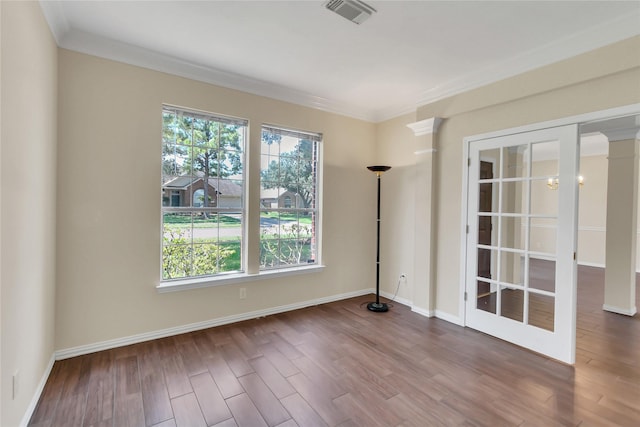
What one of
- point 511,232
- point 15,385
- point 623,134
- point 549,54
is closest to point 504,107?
point 549,54

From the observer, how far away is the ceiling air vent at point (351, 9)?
203 cm

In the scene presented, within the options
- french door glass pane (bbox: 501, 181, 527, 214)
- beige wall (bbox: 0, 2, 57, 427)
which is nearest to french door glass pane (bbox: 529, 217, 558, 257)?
french door glass pane (bbox: 501, 181, 527, 214)

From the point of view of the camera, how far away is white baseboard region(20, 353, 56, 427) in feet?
5.76

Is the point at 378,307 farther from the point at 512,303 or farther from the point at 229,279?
the point at 229,279

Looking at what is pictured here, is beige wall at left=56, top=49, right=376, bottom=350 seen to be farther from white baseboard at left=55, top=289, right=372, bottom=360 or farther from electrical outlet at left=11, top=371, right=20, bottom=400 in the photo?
electrical outlet at left=11, top=371, right=20, bottom=400

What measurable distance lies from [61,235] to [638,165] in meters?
6.56

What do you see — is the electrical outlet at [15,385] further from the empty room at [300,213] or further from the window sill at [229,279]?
the window sill at [229,279]

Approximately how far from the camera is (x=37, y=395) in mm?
1983

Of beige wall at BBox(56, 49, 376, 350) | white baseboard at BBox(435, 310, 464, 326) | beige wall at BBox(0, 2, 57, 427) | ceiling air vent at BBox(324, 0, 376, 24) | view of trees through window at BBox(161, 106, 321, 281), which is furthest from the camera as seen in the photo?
white baseboard at BBox(435, 310, 464, 326)

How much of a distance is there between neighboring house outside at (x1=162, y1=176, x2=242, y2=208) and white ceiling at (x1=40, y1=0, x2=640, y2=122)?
107 cm

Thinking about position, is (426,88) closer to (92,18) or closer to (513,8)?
(513,8)

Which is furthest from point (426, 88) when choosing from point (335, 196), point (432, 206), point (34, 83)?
point (34, 83)

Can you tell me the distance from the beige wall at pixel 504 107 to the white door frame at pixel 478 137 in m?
0.04

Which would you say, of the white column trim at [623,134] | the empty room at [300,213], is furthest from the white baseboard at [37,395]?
the white column trim at [623,134]
